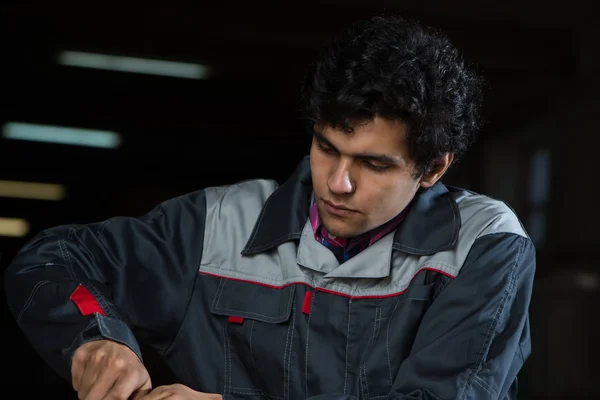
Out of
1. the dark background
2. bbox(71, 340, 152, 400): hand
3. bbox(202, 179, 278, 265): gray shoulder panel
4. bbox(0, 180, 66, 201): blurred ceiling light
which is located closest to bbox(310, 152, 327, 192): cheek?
bbox(202, 179, 278, 265): gray shoulder panel

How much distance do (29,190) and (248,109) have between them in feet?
6.36

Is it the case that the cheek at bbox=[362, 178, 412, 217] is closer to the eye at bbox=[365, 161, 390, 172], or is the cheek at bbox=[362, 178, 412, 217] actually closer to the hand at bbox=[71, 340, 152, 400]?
the eye at bbox=[365, 161, 390, 172]

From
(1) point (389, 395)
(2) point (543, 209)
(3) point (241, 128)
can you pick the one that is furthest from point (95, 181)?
(1) point (389, 395)

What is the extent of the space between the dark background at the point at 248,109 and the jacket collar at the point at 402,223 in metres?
3.80

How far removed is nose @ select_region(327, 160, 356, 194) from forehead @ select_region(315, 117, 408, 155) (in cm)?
3

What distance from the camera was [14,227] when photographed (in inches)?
223

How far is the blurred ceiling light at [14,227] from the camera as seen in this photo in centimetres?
561

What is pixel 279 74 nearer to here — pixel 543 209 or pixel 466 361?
pixel 543 209

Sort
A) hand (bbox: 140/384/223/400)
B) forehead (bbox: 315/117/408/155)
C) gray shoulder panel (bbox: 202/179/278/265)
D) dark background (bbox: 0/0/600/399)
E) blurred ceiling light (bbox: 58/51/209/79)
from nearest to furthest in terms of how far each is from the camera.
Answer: hand (bbox: 140/384/223/400) → forehead (bbox: 315/117/408/155) → gray shoulder panel (bbox: 202/179/278/265) → dark background (bbox: 0/0/600/399) → blurred ceiling light (bbox: 58/51/209/79)

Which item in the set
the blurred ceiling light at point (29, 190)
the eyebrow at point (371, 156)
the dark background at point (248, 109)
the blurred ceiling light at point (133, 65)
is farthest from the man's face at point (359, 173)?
the blurred ceiling light at point (29, 190)

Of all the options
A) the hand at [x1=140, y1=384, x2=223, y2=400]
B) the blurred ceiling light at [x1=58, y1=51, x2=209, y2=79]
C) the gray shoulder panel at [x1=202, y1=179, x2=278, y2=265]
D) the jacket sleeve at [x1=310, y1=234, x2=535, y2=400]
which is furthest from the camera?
the blurred ceiling light at [x1=58, y1=51, x2=209, y2=79]

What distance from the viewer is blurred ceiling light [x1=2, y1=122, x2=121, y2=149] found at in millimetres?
5738

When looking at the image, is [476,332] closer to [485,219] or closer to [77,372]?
[485,219]

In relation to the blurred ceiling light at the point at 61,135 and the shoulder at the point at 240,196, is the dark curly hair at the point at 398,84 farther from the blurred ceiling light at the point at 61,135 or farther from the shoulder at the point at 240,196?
the blurred ceiling light at the point at 61,135
